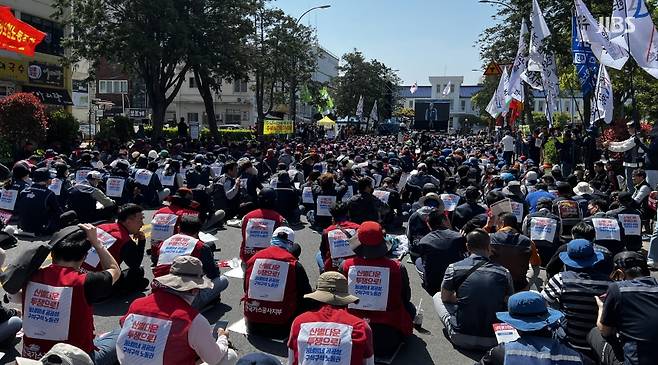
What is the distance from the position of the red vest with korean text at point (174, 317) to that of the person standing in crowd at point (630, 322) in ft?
10.4

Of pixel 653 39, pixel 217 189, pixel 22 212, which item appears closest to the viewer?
pixel 22 212

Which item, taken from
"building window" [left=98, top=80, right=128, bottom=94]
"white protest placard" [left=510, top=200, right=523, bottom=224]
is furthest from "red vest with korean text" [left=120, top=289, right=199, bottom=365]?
"building window" [left=98, top=80, right=128, bottom=94]

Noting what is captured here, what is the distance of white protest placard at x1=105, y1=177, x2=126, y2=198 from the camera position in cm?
1378

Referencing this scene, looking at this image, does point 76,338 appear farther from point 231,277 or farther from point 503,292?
point 231,277

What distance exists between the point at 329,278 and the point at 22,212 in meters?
8.75

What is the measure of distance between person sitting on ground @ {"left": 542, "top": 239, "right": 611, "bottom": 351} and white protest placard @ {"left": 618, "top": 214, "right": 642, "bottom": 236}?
14.0 ft

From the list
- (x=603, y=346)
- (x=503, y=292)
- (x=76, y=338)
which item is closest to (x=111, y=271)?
(x=76, y=338)

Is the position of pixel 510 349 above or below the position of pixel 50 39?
below

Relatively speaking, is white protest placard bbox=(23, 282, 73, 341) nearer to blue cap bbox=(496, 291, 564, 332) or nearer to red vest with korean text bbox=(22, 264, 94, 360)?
red vest with korean text bbox=(22, 264, 94, 360)

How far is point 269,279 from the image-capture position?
6379 mm

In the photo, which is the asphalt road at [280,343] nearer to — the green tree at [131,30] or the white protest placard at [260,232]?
the white protest placard at [260,232]

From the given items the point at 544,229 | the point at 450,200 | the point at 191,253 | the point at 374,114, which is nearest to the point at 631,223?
the point at 544,229

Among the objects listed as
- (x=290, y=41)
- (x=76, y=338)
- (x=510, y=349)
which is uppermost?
Result: (x=290, y=41)

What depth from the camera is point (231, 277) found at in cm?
919
